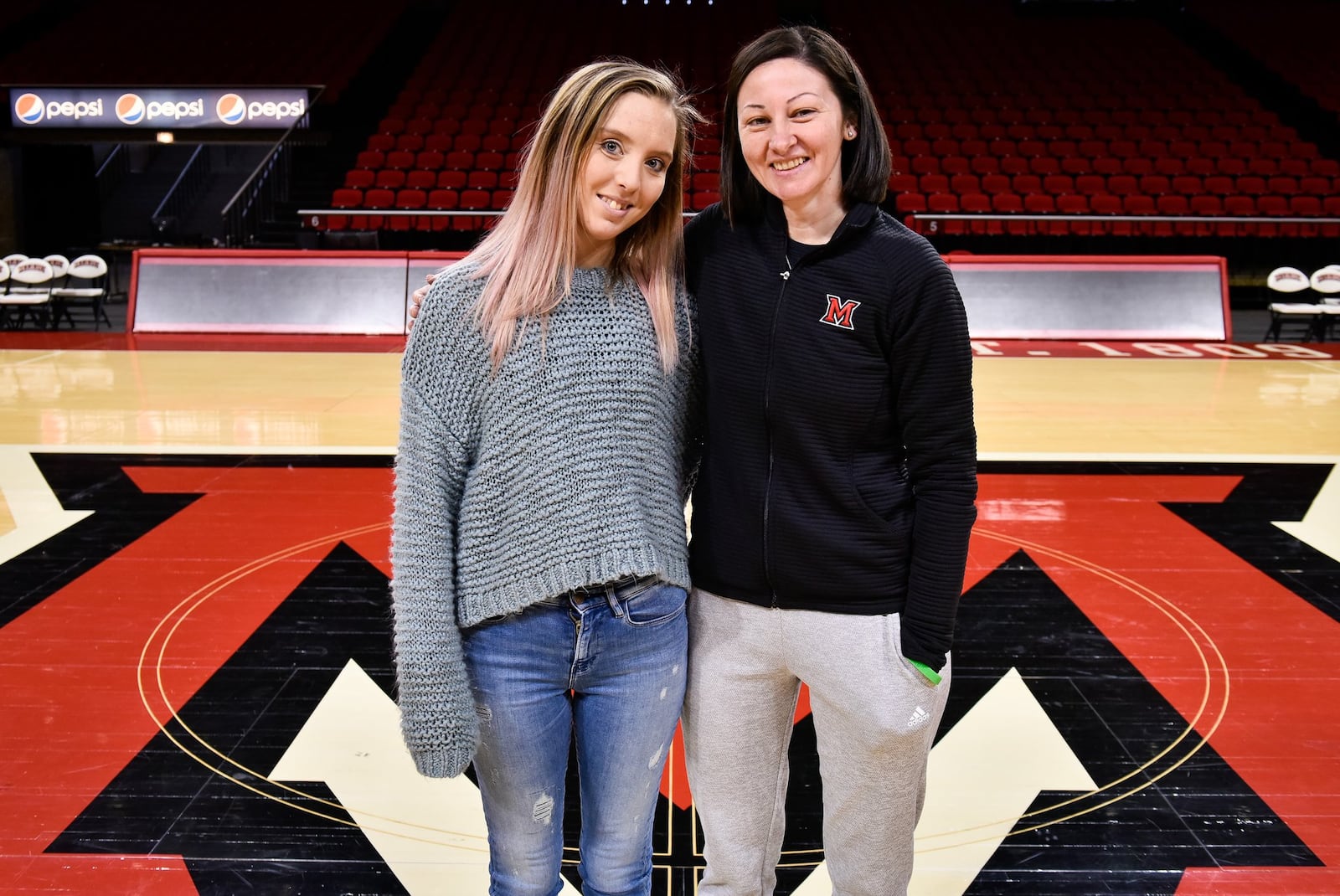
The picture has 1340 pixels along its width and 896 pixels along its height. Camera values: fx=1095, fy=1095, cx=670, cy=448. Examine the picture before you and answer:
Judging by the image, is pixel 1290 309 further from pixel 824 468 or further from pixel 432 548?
pixel 432 548

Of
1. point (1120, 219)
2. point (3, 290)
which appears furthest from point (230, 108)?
point (1120, 219)

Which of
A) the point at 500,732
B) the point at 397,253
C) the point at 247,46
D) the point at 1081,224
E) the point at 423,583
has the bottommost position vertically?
the point at 500,732

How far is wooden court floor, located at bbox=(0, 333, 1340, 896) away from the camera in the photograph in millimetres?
2398

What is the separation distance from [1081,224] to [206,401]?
389 inches

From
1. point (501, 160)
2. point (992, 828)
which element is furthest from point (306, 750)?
point (501, 160)

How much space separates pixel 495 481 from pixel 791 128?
2.13 ft

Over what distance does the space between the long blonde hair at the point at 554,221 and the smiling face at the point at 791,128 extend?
0.36 feet

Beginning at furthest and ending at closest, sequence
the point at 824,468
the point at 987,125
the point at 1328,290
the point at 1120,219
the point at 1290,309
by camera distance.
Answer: the point at 987,125 < the point at 1120,219 < the point at 1328,290 < the point at 1290,309 < the point at 824,468

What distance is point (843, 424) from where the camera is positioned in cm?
158

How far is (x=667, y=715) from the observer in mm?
1625

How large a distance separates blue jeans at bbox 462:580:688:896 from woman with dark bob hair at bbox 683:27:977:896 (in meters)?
0.13

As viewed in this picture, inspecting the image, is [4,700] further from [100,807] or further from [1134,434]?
[1134,434]

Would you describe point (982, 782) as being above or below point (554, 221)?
below

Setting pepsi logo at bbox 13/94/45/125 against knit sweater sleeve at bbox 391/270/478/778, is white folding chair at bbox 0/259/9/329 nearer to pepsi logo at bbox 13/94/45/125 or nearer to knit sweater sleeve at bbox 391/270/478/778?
pepsi logo at bbox 13/94/45/125
